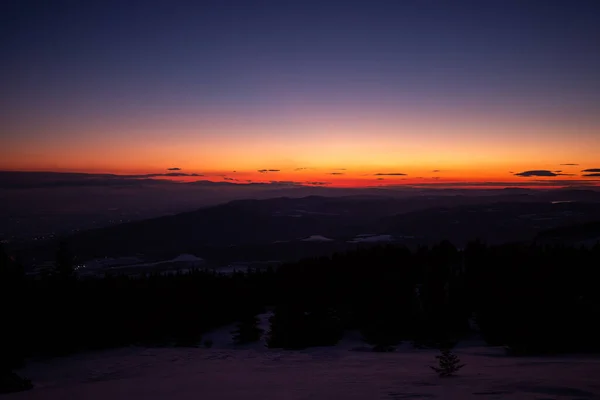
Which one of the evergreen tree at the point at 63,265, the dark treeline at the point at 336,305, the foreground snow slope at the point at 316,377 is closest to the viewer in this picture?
the foreground snow slope at the point at 316,377

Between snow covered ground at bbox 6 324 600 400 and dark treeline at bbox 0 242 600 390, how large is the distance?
107cm

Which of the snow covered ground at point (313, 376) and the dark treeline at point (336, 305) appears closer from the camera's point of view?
the snow covered ground at point (313, 376)

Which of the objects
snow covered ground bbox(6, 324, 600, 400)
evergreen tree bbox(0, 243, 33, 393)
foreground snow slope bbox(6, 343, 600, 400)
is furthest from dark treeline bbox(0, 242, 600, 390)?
foreground snow slope bbox(6, 343, 600, 400)

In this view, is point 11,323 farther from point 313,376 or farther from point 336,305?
point 313,376

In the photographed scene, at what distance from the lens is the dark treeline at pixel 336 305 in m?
13.3

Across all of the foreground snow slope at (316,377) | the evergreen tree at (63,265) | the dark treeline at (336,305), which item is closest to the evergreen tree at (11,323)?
the dark treeline at (336,305)

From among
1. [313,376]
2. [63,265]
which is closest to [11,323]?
[63,265]

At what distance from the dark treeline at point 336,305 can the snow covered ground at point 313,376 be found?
1066 millimetres

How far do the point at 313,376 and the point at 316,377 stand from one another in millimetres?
161

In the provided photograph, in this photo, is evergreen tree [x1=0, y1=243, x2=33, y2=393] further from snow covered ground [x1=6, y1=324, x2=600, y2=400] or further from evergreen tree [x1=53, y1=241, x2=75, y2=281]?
evergreen tree [x1=53, y1=241, x2=75, y2=281]

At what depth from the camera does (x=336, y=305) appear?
59.9 feet

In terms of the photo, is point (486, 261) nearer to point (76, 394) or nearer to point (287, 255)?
point (76, 394)

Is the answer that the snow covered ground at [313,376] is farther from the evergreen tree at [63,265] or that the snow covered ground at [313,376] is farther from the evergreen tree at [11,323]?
the evergreen tree at [63,265]

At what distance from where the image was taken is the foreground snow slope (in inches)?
256
